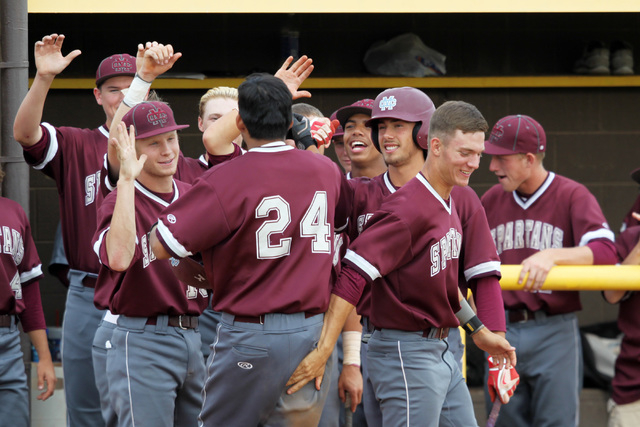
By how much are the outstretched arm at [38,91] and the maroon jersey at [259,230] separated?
1.34 metres

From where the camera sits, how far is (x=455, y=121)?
10.8 ft

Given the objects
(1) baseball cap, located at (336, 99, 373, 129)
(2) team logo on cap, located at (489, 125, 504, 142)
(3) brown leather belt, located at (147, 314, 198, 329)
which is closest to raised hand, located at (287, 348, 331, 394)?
(3) brown leather belt, located at (147, 314, 198, 329)

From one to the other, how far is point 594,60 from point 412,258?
344 centimetres

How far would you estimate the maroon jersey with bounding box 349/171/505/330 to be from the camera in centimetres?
351

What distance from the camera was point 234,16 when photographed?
5.86m

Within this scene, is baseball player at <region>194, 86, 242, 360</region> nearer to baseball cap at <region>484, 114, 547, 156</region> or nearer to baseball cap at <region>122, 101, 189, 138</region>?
baseball cap at <region>122, 101, 189, 138</region>

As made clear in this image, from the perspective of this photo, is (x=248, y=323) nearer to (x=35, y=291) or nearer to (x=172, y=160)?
(x=172, y=160)

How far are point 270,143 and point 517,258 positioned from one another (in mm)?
2027

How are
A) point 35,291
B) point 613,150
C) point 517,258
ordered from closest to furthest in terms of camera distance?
point 35,291 → point 517,258 → point 613,150

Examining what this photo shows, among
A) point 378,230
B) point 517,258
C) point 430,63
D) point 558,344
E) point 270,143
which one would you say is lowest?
point 558,344

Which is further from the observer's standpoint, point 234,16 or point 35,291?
point 234,16

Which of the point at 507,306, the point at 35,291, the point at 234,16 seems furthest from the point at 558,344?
the point at 234,16

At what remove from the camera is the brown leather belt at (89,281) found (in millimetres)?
4082

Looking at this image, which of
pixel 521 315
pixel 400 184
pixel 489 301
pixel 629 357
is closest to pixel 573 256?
pixel 521 315
